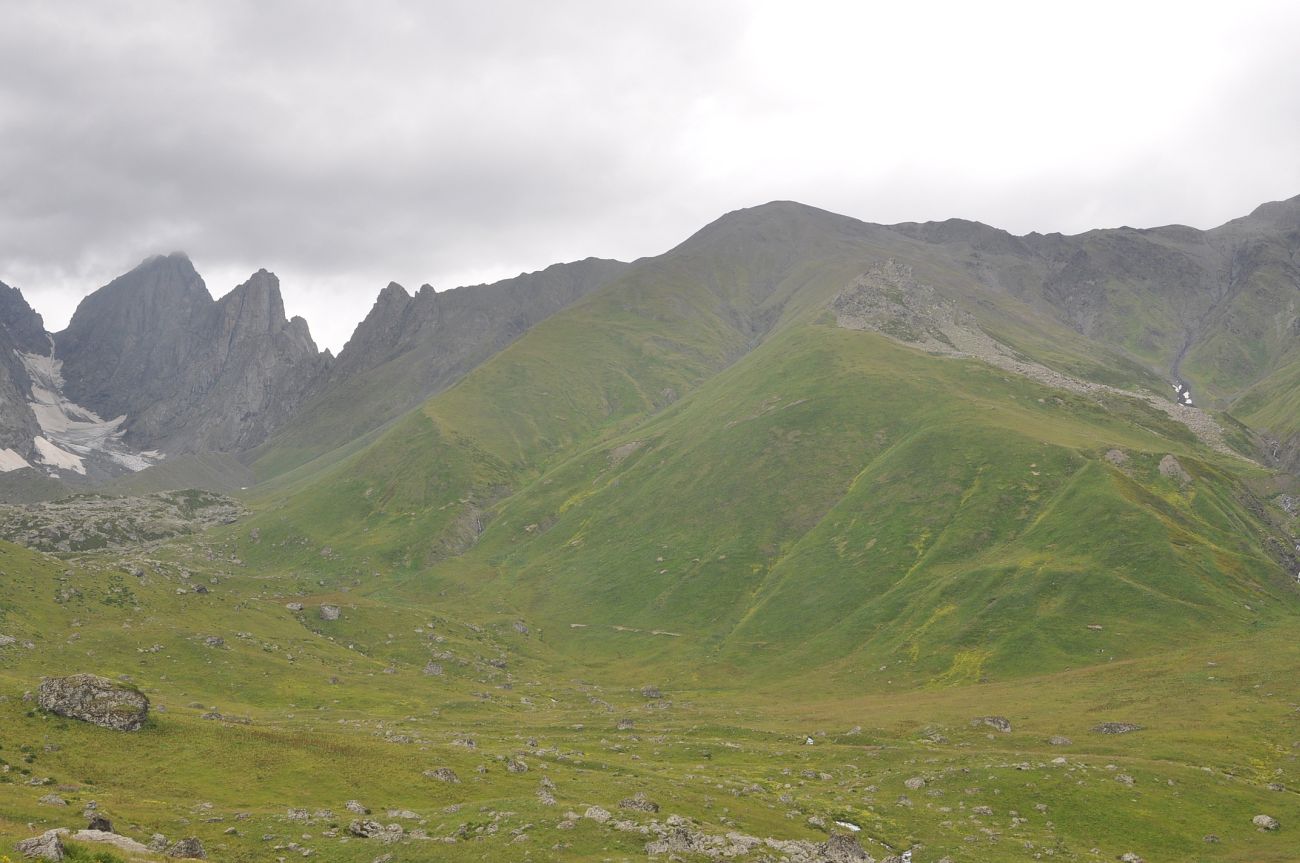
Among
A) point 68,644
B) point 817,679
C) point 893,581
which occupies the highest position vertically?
point 68,644

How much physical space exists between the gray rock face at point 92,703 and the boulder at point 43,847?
3896 cm

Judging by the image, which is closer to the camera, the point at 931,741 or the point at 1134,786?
the point at 1134,786

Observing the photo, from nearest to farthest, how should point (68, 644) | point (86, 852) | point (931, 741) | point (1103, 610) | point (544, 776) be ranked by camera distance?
point (86, 852) → point (544, 776) → point (931, 741) → point (68, 644) → point (1103, 610)

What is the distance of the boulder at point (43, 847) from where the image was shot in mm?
36031

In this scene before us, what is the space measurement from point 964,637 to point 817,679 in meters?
25.6

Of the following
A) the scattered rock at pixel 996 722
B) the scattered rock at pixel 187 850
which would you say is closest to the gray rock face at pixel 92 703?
the scattered rock at pixel 187 850

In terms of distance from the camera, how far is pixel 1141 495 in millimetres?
171500

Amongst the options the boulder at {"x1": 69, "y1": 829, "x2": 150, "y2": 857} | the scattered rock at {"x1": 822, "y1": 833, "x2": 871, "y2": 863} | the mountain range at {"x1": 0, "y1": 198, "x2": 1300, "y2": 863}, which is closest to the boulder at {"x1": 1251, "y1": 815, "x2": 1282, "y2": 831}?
the mountain range at {"x1": 0, "y1": 198, "x2": 1300, "y2": 863}

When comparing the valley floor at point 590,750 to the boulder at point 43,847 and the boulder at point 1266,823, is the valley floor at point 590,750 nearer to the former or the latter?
the boulder at point 1266,823

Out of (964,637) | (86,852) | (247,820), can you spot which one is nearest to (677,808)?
(247,820)

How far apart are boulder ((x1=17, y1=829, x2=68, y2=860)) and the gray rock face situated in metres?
39.0

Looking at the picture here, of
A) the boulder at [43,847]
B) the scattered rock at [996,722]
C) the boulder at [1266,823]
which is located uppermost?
the boulder at [43,847]

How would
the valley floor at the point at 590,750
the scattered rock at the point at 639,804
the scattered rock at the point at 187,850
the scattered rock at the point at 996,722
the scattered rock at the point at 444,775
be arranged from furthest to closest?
1. the scattered rock at the point at 996,722
2. the scattered rock at the point at 444,775
3. the scattered rock at the point at 639,804
4. the valley floor at the point at 590,750
5. the scattered rock at the point at 187,850

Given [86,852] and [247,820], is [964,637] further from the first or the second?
[86,852]
